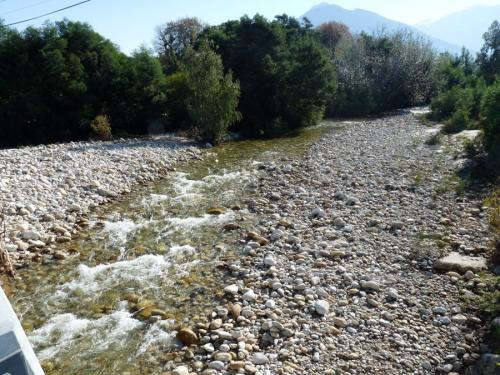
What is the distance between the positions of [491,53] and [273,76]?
21.2 m

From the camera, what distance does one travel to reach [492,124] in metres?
10.2

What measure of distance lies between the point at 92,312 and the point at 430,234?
563cm

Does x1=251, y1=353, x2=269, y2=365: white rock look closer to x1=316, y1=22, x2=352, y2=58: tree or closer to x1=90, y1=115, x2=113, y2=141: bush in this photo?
x1=90, y1=115, x2=113, y2=141: bush

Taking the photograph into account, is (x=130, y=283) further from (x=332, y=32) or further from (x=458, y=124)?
(x=332, y=32)

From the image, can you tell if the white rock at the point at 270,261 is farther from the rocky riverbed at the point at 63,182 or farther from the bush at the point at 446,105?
the bush at the point at 446,105

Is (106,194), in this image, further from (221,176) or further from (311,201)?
(311,201)

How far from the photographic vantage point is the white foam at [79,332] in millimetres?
4449

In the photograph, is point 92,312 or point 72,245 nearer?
point 92,312

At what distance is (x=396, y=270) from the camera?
5734 mm

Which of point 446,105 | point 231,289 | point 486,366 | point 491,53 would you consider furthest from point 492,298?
point 491,53

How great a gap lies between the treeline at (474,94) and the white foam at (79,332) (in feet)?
31.4

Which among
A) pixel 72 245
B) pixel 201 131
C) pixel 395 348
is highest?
pixel 201 131

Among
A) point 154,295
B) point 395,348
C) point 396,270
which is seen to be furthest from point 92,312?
point 396,270

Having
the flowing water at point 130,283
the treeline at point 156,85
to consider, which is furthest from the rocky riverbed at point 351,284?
the treeline at point 156,85
